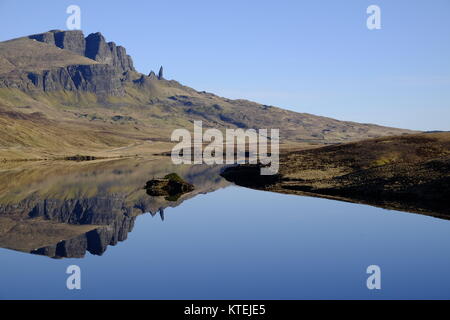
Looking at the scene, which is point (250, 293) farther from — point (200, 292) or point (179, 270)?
point (179, 270)

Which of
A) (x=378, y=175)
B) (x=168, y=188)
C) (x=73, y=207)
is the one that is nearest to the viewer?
(x=73, y=207)

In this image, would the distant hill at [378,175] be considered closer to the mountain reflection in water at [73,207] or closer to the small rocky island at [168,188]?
the small rocky island at [168,188]

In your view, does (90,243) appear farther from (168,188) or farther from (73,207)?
(168,188)

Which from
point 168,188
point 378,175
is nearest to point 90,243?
point 168,188

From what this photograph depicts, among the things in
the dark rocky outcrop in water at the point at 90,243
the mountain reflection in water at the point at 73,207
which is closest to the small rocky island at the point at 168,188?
the mountain reflection in water at the point at 73,207

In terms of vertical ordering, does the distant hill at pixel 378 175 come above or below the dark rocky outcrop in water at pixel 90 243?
above

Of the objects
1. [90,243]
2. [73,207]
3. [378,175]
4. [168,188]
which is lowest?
[90,243]

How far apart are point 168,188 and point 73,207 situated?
2075cm

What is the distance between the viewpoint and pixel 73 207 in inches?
2766

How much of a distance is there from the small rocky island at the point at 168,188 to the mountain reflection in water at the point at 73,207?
1.28 metres

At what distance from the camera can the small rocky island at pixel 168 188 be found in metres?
85.1

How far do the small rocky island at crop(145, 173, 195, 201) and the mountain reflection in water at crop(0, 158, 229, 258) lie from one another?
128 centimetres

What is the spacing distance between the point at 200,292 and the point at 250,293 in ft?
9.36

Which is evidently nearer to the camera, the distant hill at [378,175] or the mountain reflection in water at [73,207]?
the mountain reflection in water at [73,207]
